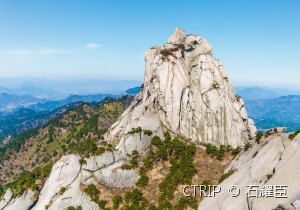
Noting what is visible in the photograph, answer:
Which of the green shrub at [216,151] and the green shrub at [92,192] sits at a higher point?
the green shrub at [216,151]

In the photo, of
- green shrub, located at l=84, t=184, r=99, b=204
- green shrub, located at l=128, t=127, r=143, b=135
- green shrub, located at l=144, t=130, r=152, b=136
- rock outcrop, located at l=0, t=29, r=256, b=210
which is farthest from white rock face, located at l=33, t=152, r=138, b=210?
green shrub, located at l=144, t=130, r=152, b=136

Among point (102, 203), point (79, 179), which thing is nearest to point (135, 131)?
point (79, 179)

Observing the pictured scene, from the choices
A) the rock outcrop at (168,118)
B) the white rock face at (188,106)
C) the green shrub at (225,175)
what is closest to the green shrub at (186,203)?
the green shrub at (225,175)

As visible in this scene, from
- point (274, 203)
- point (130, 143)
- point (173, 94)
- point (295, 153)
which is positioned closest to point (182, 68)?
point (173, 94)

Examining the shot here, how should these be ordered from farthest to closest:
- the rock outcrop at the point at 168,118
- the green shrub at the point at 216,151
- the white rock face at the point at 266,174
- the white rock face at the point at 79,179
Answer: the green shrub at the point at 216,151
the rock outcrop at the point at 168,118
the white rock face at the point at 79,179
the white rock face at the point at 266,174

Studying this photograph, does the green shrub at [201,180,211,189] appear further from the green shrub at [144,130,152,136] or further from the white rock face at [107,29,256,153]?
the green shrub at [144,130,152,136]

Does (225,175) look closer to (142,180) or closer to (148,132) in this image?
(142,180)

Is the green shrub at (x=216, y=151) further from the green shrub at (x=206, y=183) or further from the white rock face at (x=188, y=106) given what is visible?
the green shrub at (x=206, y=183)
